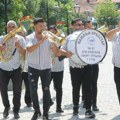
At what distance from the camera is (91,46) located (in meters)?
8.61

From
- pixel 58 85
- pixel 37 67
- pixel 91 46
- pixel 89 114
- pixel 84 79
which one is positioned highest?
pixel 91 46

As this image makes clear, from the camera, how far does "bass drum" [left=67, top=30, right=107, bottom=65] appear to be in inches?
332

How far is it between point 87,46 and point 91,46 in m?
0.08

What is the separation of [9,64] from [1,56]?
0.70 feet

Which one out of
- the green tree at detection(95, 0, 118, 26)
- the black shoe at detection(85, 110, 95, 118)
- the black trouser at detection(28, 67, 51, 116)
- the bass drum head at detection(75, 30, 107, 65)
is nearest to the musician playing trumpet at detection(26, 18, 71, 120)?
the black trouser at detection(28, 67, 51, 116)

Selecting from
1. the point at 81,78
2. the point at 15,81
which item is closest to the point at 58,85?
the point at 81,78

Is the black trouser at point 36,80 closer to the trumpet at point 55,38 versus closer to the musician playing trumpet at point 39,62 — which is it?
the musician playing trumpet at point 39,62

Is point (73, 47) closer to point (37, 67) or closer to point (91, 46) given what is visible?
point (91, 46)

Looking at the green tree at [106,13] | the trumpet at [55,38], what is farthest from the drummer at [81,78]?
the green tree at [106,13]

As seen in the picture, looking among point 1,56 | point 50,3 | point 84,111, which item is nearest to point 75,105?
point 84,111

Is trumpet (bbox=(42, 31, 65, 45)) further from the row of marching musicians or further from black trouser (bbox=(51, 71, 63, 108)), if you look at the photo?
black trouser (bbox=(51, 71, 63, 108))

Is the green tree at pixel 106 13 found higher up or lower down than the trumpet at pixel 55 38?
higher up

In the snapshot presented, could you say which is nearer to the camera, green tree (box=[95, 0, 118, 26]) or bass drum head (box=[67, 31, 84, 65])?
bass drum head (box=[67, 31, 84, 65])

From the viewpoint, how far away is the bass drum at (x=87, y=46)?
8445 mm
